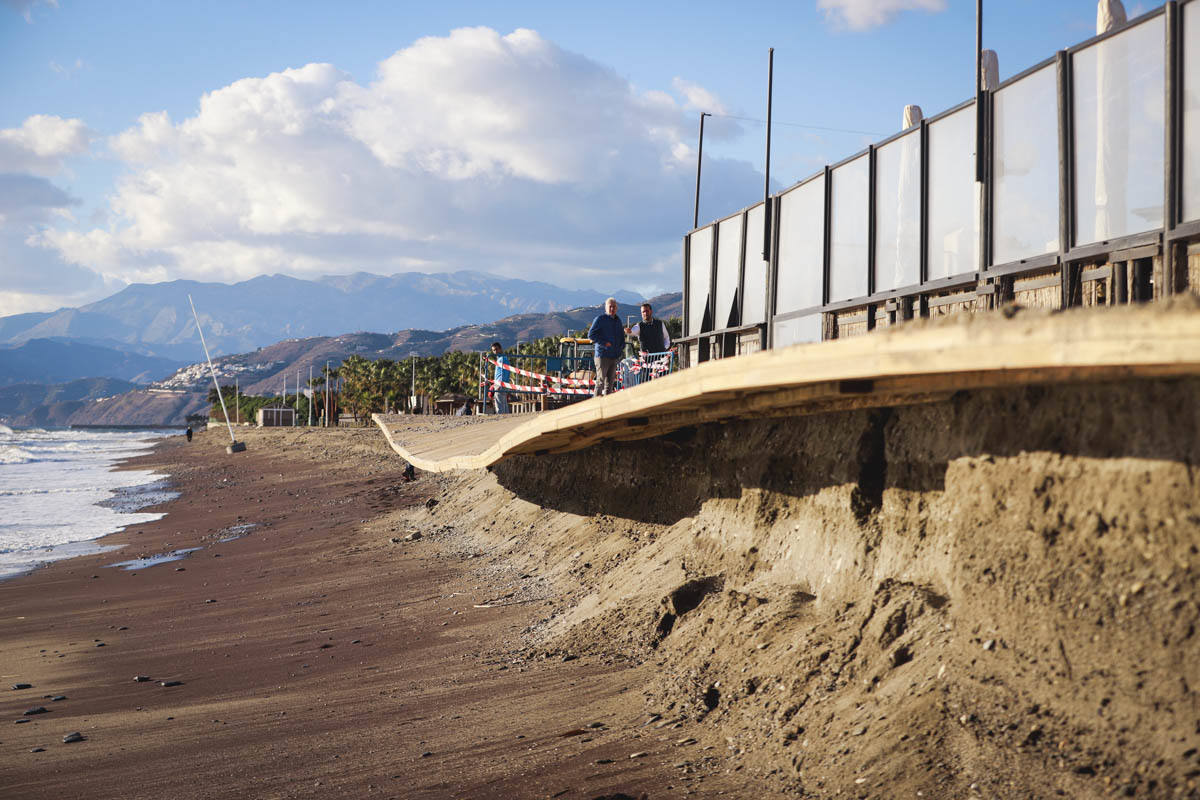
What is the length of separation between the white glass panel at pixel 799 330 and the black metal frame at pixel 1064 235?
168mm

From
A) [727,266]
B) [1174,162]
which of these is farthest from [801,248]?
[1174,162]

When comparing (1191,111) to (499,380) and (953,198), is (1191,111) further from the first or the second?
(499,380)

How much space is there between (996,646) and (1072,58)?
445 cm

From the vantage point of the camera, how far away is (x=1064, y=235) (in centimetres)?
625

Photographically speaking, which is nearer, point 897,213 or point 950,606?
point 950,606

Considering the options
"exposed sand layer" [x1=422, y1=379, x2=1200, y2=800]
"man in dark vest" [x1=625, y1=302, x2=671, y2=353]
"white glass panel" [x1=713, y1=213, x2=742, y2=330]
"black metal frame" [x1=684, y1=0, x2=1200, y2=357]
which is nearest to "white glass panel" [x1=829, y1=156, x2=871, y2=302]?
"black metal frame" [x1=684, y1=0, x2=1200, y2=357]

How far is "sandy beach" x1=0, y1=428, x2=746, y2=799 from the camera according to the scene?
482cm

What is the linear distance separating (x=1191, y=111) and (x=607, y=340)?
776cm

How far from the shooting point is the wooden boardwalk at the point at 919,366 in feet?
9.03

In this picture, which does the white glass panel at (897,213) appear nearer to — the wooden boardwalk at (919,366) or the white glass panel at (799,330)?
the white glass panel at (799,330)

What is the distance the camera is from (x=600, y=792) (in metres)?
4.32

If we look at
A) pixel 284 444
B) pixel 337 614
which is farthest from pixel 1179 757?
pixel 284 444

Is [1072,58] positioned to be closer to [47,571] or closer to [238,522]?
[47,571]

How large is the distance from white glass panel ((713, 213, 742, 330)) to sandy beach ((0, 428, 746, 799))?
14.1 feet
